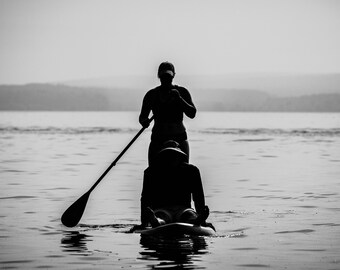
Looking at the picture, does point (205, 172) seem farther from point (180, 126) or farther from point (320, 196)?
point (180, 126)

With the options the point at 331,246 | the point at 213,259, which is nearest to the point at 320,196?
the point at 331,246

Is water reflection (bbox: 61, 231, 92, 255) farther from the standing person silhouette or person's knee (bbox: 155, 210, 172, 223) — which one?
the standing person silhouette

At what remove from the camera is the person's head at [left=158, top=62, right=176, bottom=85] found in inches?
579

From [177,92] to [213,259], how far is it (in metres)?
3.47

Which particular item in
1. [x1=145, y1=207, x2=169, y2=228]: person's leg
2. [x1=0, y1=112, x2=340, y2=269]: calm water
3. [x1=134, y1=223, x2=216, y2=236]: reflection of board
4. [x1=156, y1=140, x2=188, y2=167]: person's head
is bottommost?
[x1=0, y1=112, x2=340, y2=269]: calm water

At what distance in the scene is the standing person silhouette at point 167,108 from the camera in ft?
48.3

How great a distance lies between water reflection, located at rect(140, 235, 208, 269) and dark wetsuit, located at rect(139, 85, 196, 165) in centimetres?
169

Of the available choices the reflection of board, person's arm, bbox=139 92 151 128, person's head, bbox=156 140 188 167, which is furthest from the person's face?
the reflection of board

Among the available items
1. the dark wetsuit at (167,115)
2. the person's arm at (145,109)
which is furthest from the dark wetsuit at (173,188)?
the person's arm at (145,109)

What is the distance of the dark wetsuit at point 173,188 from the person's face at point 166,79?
1419mm

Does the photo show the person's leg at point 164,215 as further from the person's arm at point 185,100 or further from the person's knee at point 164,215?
the person's arm at point 185,100

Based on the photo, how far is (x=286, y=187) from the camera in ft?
82.3

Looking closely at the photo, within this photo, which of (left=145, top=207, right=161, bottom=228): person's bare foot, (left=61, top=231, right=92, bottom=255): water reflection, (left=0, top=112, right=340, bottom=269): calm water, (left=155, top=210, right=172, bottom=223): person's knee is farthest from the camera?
(left=155, top=210, right=172, bottom=223): person's knee

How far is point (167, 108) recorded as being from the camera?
1478cm
